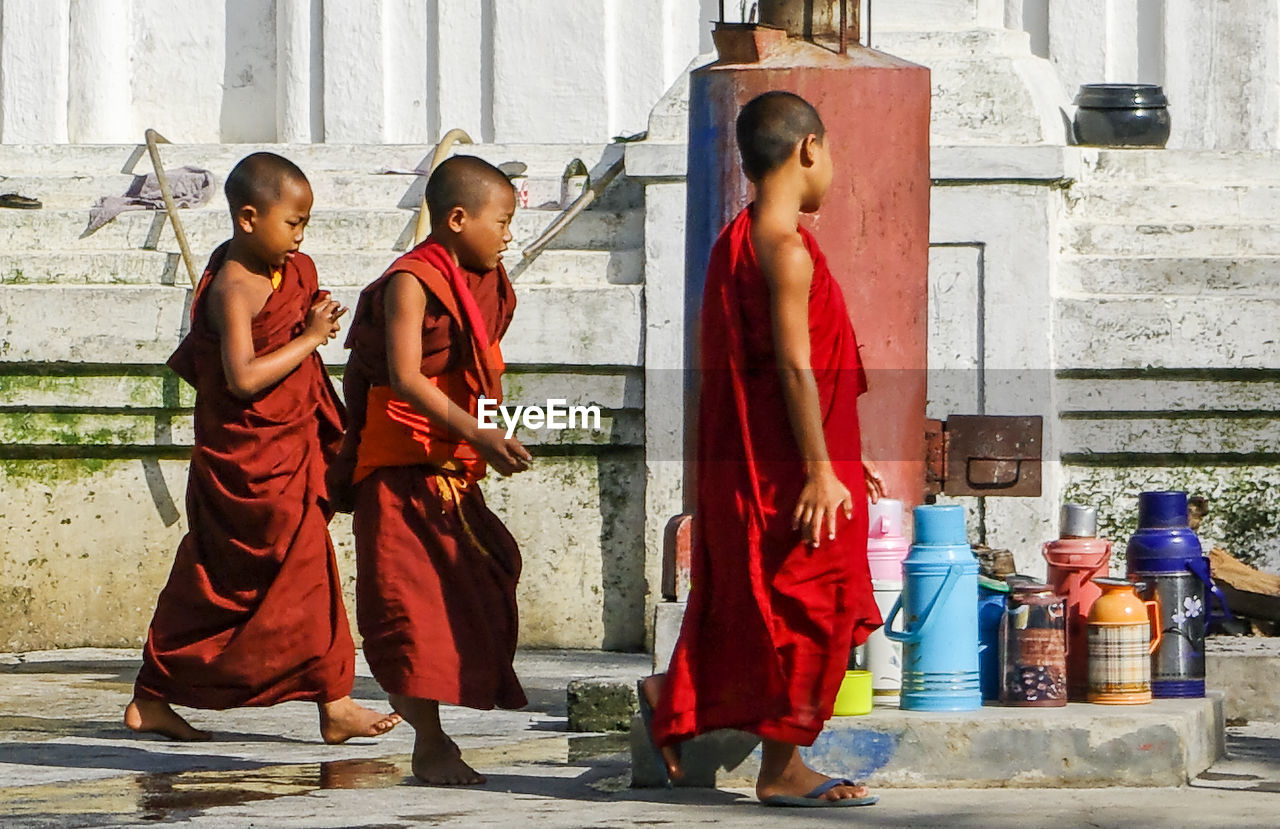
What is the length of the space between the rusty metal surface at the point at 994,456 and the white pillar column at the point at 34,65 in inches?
186

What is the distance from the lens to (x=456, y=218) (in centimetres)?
448

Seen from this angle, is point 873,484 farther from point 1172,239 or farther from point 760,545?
point 1172,239

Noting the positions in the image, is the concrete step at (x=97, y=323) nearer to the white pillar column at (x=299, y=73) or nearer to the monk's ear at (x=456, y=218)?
the white pillar column at (x=299, y=73)

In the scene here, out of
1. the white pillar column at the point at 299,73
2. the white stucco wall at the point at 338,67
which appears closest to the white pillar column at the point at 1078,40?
the white stucco wall at the point at 338,67

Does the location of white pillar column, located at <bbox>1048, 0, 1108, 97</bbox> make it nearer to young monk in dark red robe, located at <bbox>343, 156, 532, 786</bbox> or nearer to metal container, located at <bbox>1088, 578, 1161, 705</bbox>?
metal container, located at <bbox>1088, 578, 1161, 705</bbox>

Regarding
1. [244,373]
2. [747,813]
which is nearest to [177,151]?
[244,373]

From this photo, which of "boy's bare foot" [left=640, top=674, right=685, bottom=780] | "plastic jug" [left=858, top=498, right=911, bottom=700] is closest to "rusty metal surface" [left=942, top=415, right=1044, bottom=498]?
"plastic jug" [left=858, top=498, right=911, bottom=700]

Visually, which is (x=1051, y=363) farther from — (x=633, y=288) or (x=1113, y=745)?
(x=1113, y=745)

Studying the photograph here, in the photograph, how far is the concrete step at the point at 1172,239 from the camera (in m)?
7.28

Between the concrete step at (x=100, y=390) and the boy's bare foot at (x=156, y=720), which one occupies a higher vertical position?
the concrete step at (x=100, y=390)

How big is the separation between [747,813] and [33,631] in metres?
4.11

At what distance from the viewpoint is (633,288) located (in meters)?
7.21

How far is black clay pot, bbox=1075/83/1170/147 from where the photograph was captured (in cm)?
758

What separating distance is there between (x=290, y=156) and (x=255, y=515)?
10.6 ft
